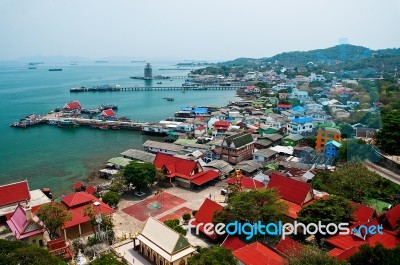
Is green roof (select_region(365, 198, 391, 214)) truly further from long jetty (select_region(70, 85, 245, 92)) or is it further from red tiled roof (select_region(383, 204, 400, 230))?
long jetty (select_region(70, 85, 245, 92))

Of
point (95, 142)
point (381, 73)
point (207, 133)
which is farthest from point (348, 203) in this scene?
point (381, 73)

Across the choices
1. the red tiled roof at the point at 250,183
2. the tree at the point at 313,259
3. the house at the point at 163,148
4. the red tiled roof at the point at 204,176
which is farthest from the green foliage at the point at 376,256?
the house at the point at 163,148

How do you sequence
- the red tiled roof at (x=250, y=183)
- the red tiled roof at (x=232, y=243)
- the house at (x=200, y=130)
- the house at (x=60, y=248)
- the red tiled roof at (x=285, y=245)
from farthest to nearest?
1. the house at (x=200, y=130)
2. the red tiled roof at (x=250, y=183)
3. the house at (x=60, y=248)
4. the red tiled roof at (x=232, y=243)
5. the red tiled roof at (x=285, y=245)

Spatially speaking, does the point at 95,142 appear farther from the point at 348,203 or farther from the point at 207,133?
the point at 348,203

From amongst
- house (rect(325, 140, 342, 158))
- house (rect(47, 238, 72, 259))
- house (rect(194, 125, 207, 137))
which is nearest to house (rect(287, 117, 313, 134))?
house (rect(325, 140, 342, 158))

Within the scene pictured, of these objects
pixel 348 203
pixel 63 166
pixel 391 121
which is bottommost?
pixel 63 166

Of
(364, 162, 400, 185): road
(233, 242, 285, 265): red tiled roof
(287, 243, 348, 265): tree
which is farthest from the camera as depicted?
(364, 162, 400, 185): road

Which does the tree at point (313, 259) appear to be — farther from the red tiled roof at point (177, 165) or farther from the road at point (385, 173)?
the road at point (385, 173)
